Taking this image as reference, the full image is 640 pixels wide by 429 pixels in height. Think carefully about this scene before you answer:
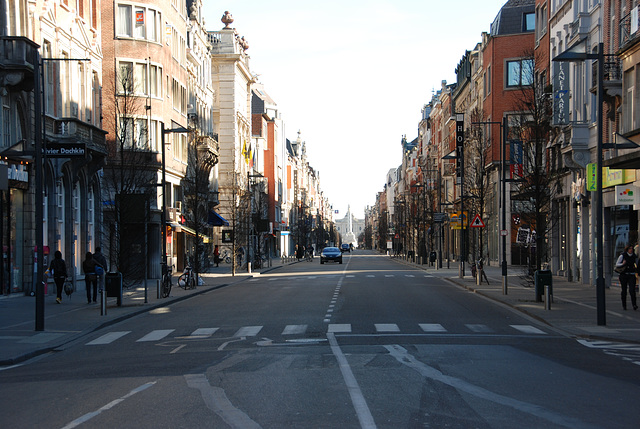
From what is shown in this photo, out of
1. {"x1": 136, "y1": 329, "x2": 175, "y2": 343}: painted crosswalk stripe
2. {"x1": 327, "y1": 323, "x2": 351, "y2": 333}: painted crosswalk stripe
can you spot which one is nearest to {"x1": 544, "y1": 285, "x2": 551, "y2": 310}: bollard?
{"x1": 327, "y1": 323, "x2": 351, "y2": 333}: painted crosswalk stripe

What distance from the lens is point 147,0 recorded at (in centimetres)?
4522

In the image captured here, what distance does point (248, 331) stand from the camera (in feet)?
60.1

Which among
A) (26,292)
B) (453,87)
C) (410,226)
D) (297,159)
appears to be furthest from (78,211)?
(297,159)

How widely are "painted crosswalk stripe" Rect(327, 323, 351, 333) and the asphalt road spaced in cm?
5

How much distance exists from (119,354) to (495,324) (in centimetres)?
931

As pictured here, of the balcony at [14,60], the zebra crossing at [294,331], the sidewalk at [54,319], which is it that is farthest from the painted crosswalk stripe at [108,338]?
the balcony at [14,60]

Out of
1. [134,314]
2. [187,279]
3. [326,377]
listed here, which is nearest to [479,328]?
[326,377]

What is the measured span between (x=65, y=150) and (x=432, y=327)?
10.1 m

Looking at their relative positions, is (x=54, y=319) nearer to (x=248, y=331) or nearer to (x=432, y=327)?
(x=248, y=331)

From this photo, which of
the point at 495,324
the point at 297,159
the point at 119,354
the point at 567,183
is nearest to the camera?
the point at 119,354

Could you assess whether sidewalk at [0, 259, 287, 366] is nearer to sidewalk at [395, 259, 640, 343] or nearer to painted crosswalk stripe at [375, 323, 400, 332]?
painted crosswalk stripe at [375, 323, 400, 332]

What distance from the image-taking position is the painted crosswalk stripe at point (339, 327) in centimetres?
1812

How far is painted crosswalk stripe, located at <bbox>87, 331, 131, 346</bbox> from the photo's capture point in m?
17.2

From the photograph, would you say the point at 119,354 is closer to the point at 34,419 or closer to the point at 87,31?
the point at 34,419
